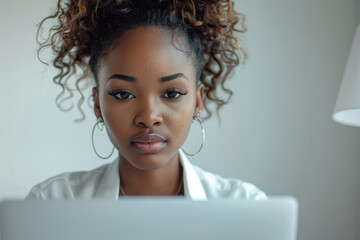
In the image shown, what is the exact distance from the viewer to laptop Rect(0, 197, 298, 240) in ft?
2.36

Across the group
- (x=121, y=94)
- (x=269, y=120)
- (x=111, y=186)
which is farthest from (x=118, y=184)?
(x=269, y=120)

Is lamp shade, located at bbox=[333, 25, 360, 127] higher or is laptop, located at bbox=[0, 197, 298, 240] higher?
lamp shade, located at bbox=[333, 25, 360, 127]

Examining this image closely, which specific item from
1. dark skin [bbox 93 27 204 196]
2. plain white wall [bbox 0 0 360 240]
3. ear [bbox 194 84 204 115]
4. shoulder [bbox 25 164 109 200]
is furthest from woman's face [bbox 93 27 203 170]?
plain white wall [bbox 0 0 360 240]

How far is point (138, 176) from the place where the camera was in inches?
57.4

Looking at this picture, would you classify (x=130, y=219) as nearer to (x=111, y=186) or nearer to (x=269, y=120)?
(x=111, y=186)

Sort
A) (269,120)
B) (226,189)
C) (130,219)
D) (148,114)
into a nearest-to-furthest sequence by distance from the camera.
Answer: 1. (130,219)
2. (148,114)
3. (226,189)
4. (269,120)

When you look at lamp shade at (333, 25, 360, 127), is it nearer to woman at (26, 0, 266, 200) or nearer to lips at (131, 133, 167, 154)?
woman at (26, 0, 266, 200)

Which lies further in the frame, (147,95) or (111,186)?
(111,186)

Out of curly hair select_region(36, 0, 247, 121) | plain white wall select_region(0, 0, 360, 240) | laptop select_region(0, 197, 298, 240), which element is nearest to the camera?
laptop select_region(0, 197, 298, 240)

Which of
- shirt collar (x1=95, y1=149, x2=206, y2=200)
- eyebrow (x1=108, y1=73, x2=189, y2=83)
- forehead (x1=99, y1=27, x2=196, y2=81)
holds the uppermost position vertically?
forehead (x1=99, y1=27, x2=196, y2=81)

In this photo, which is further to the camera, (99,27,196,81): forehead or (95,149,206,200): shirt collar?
(95,149,206,200): shirt collar

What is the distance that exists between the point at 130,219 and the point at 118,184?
29.0 inches

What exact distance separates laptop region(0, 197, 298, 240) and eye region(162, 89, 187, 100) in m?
0.60

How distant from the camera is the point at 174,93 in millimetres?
1319
